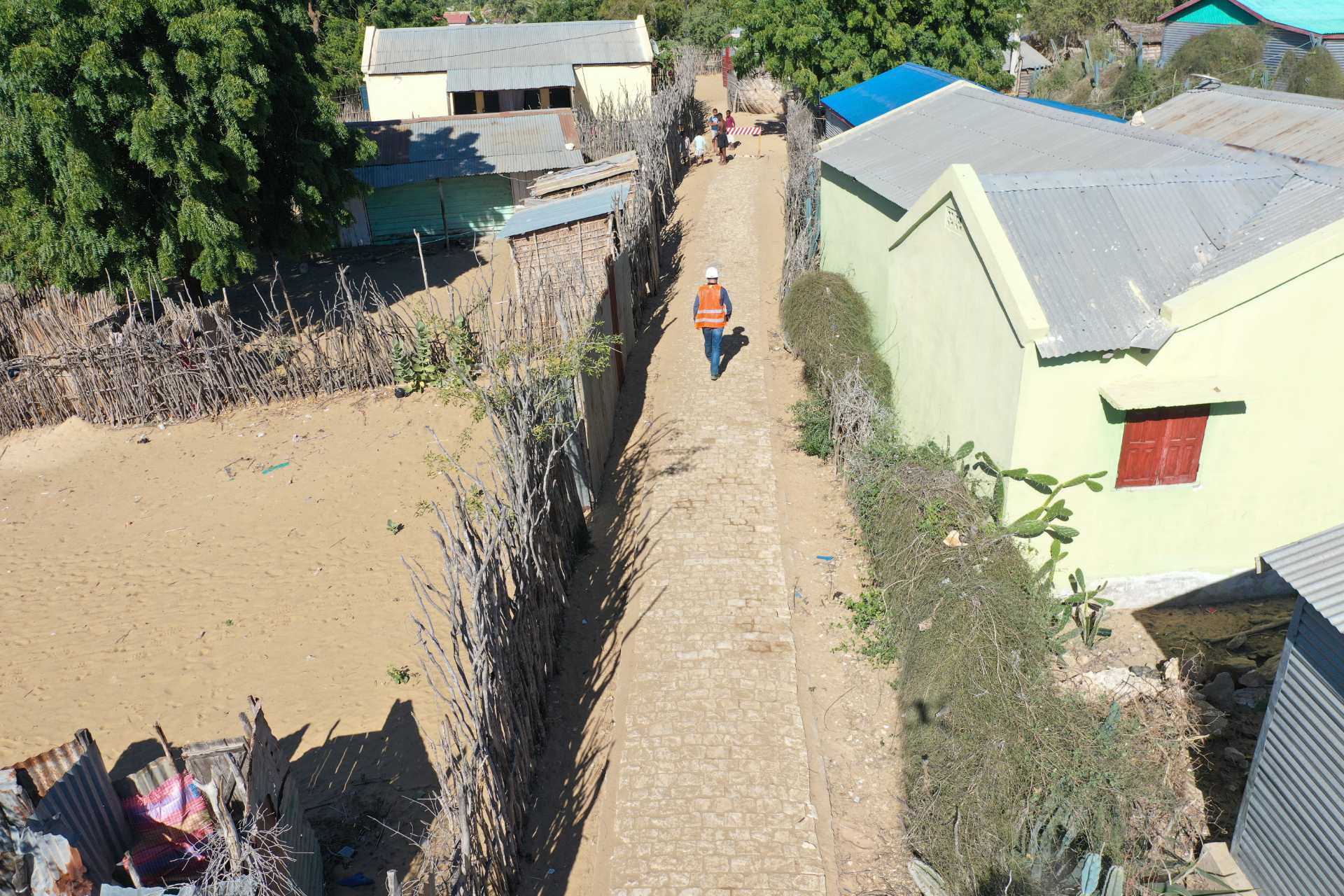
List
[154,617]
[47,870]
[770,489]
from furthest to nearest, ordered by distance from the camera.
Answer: [770,489], [154,617], [47,870]

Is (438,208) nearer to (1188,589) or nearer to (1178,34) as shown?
(1188,589)

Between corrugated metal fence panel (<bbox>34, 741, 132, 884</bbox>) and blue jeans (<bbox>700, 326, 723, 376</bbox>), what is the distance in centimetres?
896

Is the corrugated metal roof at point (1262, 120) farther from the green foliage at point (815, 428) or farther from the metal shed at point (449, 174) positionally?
the metal shed at point (449, 174)

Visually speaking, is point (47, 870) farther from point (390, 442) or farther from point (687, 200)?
point (687, 200)

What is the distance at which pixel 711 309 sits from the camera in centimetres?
1244

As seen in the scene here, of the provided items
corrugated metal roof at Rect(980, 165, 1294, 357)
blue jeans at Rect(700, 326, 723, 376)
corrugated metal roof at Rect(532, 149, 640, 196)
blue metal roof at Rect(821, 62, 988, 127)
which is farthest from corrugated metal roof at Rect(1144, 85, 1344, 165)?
corrugated metal roof at Rect(532, 149, 640, 196)

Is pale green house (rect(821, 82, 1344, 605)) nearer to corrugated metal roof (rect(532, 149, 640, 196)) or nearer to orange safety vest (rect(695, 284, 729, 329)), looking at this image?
orange safety vest (rect(695, 284, 729, 329))

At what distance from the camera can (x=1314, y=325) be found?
7.59 m

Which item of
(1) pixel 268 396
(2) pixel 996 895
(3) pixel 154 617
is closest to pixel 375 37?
(1) pixel 268 396

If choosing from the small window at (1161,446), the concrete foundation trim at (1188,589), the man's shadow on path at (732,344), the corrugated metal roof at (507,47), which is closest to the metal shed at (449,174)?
the corrugated metal roof at (507,47)

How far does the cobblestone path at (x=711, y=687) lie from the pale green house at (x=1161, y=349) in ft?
8.81

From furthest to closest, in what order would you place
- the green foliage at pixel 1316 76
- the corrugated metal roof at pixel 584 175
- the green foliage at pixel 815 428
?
the green foliage at pixel 1316 76 < the corrugated metal roof at pixel 584 175 < the green foliage at pixel 815 428

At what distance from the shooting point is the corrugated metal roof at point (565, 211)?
14.5 meters

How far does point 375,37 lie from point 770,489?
24.3m
